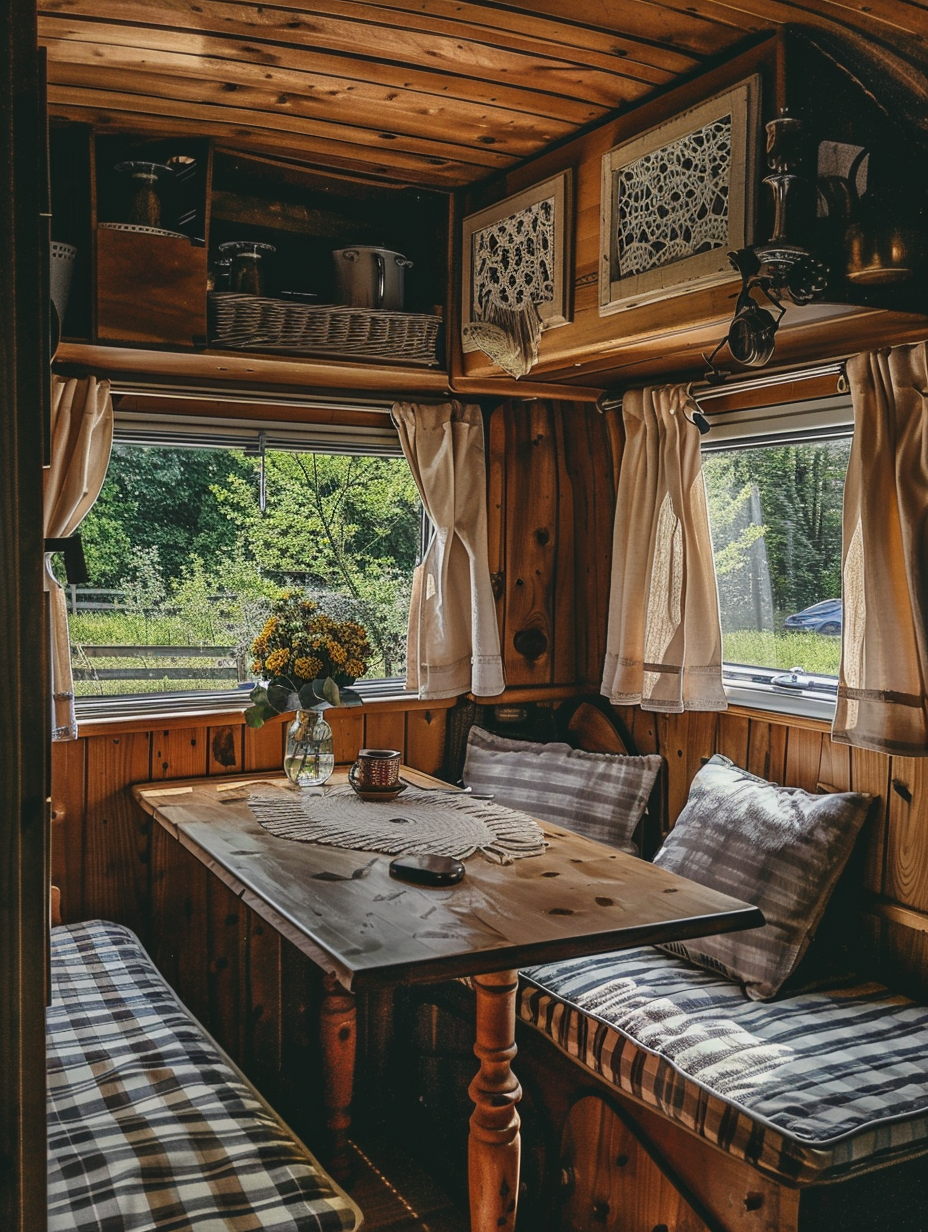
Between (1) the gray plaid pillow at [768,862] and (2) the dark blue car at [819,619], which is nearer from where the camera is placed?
(1) the gray plaid pillow at [768,862]

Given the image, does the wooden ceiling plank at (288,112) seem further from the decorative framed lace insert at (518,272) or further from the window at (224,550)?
the window at (224,550)

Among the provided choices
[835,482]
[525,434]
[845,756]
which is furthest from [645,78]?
[845,756]

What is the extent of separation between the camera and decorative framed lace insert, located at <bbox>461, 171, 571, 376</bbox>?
242cm

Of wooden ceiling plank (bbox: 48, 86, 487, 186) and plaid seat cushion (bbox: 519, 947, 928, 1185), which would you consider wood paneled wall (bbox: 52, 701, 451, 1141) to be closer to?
plaid seat cushion (bbox: 519, 947, 928, 1185)

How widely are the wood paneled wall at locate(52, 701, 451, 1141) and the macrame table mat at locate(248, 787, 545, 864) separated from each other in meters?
0.38

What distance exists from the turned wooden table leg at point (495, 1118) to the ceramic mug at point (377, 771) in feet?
2.52

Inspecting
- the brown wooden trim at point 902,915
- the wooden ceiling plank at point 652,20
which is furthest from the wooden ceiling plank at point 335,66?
the brown wooden trim at point 902,915

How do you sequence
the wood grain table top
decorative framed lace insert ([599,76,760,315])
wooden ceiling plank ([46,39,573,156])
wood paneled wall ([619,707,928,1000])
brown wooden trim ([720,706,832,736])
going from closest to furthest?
the wood grain table top → decorative framed lace insert ([599,76,760,315]) → wooden ceiling plank ([46,39,573,156]) → wood paneled wall ([619,707,928,1000]) → brown wooden trim ([720,706,832,736])

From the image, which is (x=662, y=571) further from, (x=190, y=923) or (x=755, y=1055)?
(x=190, y=923)

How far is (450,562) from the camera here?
10.4ft

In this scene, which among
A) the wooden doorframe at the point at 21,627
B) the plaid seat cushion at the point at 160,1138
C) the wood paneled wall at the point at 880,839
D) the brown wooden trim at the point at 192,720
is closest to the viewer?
the wooden doorframe at the point at 21,627

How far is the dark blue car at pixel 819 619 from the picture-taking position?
2.63 metres

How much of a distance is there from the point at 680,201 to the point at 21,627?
67.9 inches

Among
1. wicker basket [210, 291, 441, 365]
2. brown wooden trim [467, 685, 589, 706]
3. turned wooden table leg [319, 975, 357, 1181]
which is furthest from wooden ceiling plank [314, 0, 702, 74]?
turned wooden table leg [319, 975, 357, 1181]
